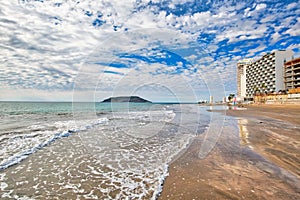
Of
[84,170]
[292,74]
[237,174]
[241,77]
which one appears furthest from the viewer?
[241,77]

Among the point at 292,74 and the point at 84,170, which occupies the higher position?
the point at 292,74

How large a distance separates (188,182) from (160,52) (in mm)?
9804

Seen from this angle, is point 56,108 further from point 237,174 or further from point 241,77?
point 241,77

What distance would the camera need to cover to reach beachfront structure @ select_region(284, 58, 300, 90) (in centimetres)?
6169

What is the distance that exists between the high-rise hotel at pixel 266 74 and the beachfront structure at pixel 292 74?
87.3 inches

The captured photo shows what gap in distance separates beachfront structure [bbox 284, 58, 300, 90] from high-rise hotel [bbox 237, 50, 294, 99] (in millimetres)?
2217

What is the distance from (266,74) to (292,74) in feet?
51.9

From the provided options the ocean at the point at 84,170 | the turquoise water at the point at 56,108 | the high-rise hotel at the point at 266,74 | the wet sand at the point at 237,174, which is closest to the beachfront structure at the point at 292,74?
the high-rise hotel at the point at 266,74

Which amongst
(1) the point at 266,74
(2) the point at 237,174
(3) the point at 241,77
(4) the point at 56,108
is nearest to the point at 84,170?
(2) the point at 237,174

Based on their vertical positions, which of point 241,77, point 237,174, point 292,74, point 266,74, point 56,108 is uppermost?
point 241,77

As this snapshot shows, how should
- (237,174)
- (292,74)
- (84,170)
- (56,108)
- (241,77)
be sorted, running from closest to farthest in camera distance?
1. (237,174)
2. (84,170)
3. (56,108)
4. (292,74)
5. (241,77)

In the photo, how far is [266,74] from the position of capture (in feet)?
259

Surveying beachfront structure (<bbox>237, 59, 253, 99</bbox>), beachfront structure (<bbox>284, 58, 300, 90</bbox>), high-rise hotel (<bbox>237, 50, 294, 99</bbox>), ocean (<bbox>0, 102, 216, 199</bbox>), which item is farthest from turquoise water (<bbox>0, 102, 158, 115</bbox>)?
beachfront structure (<bbox>237, 59, 253, 99</bbox>)

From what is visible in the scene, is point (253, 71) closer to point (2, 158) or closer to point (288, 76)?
point (288, 76)
